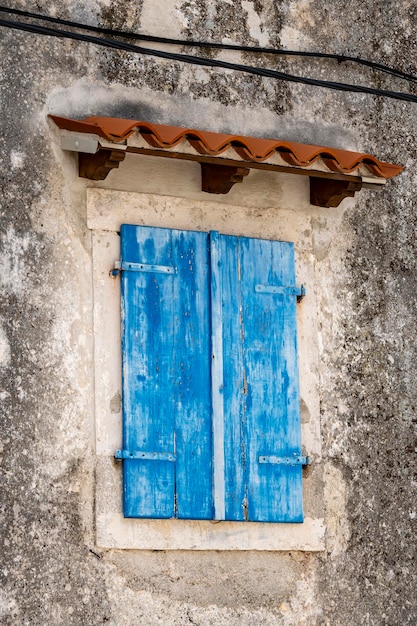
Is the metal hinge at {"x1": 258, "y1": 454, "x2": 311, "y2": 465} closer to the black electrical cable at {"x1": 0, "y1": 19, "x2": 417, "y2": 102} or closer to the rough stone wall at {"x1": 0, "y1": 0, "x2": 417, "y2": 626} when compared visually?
the rough stone wall at {"x1": 0, "y1": 0, "x2": 417, "y2": 626}

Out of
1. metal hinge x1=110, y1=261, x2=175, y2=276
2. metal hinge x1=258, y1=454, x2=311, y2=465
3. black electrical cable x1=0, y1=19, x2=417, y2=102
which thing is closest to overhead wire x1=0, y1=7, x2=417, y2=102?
black electrical cable x1=0, y1=19, x2=417, y2=102

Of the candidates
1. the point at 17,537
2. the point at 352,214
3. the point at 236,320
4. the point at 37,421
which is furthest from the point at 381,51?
the point at 17,537

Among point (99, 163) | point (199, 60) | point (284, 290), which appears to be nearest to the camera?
point (99, 163)

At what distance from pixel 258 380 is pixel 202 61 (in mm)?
1968

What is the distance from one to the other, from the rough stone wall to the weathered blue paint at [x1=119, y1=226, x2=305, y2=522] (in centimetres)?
26

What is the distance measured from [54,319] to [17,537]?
48.2 inches

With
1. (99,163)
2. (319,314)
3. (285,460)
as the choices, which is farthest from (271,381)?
(99,163)

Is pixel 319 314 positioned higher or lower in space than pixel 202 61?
lower

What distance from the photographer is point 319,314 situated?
825 centimetres

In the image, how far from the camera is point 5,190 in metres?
7.61

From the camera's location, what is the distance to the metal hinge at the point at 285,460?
7.75m

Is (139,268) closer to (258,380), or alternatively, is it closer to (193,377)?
(193,377)

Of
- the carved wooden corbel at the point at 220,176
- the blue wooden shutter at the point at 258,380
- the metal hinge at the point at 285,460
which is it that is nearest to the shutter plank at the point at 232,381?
the blue wooden shutter at the point at 258,380

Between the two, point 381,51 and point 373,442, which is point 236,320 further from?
point 381,51
